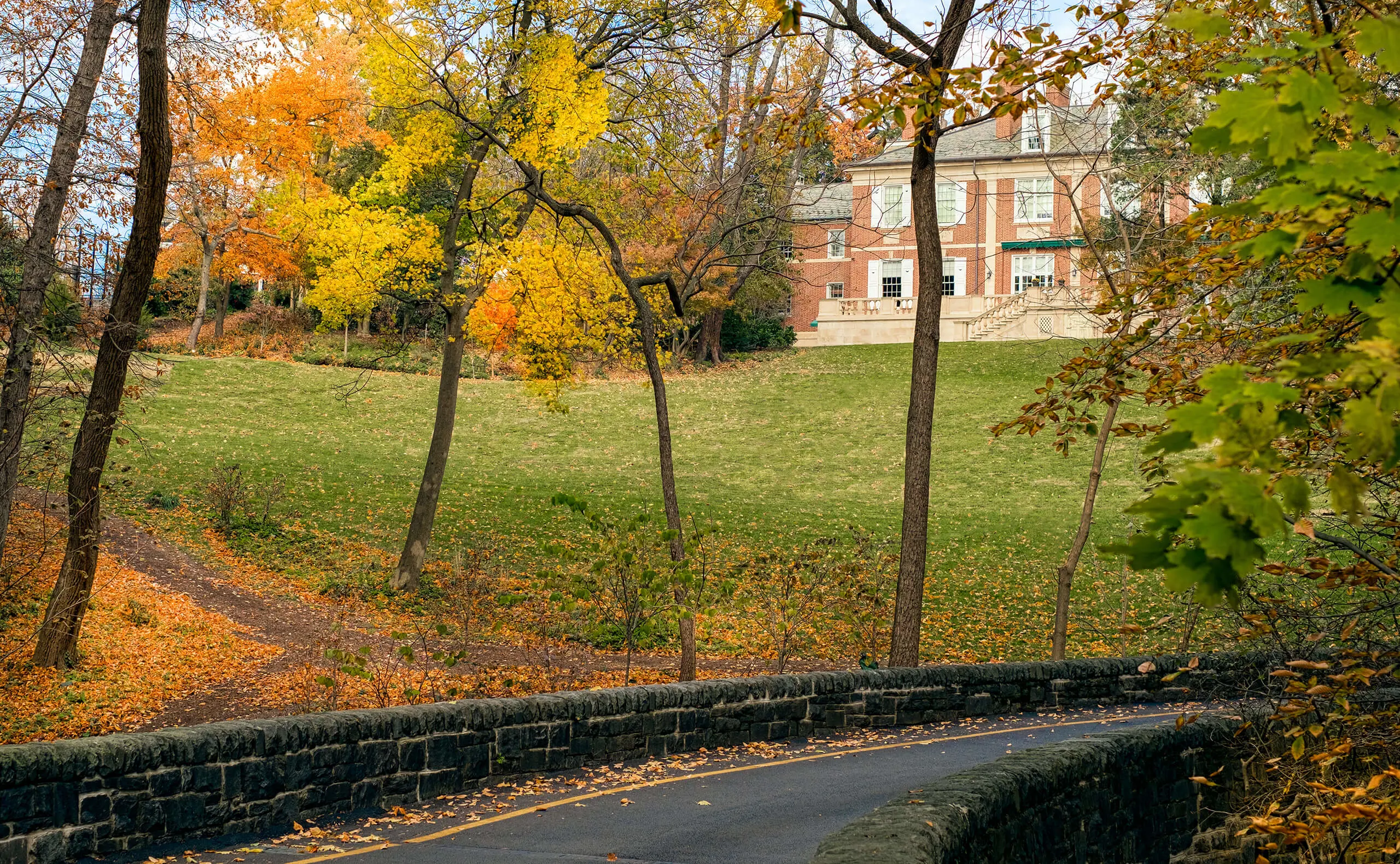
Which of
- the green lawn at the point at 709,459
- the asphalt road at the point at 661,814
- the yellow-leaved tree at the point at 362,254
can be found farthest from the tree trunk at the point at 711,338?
the asphalt road at the point at 661,814

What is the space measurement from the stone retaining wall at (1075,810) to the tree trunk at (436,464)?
13513 millimetres

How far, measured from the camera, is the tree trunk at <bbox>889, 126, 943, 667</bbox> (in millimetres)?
13516

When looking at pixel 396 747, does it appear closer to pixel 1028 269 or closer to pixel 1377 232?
pixel 1377 232

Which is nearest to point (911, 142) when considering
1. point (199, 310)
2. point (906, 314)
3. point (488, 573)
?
point (488, 573)

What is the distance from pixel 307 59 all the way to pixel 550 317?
27.3 metres

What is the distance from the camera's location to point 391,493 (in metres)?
25.6

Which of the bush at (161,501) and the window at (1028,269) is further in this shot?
the window at (1028,269)

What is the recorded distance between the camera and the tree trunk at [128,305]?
12383 millimetres

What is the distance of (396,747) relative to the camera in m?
8.52

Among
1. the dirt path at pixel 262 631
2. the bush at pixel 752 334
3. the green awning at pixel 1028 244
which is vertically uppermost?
the green awning at pixel 1028 244

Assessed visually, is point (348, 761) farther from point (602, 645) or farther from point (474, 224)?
point (474, 224)

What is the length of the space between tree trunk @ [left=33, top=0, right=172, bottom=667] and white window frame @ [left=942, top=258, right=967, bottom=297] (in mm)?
43138

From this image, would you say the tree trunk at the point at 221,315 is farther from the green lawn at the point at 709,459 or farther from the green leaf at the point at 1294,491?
the green leaf at the point at 1294,491

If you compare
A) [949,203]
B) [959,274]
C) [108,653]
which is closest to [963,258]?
[959,274]
